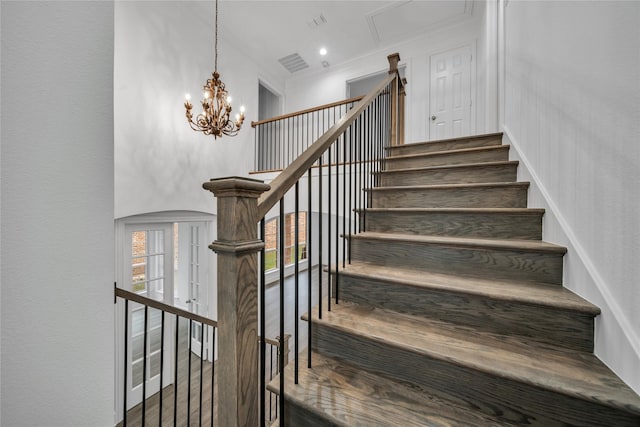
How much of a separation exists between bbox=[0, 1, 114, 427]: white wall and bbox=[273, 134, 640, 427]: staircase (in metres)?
0.66

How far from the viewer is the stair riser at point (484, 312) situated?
3.18 feet

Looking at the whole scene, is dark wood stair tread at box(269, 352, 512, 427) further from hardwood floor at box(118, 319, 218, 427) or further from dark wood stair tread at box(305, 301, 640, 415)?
hardwood floor at box(118, 319, 218, 427)

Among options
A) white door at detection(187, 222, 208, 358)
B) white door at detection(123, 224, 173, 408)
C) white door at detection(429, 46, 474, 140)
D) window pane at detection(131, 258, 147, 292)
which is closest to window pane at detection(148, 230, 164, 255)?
white door at detection(123, 224, 173, 408)

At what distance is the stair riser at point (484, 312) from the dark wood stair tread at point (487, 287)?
3 cm

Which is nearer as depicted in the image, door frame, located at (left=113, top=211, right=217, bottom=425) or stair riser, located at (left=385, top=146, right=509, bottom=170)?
stair riser, located at (left=385, top=146, right=509, bottom=170)

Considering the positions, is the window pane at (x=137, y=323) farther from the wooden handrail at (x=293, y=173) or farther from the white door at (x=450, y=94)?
the white door at (x=450, y=94)

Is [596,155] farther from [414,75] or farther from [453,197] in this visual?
[414,75]

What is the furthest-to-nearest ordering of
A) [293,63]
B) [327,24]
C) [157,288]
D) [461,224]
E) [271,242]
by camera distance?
[271,242]
[293,63]
[327,24]
[157,288]
[461,224]

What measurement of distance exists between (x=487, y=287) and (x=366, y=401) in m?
0.69

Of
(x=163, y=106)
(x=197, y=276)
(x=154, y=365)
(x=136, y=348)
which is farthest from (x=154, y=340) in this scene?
(x=163, y=106)

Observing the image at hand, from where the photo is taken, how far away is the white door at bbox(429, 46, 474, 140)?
4043mm

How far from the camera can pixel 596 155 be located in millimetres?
981

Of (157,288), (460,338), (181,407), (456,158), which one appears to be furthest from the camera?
(157,288)

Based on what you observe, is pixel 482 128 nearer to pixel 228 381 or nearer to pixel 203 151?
pixel 203 151
